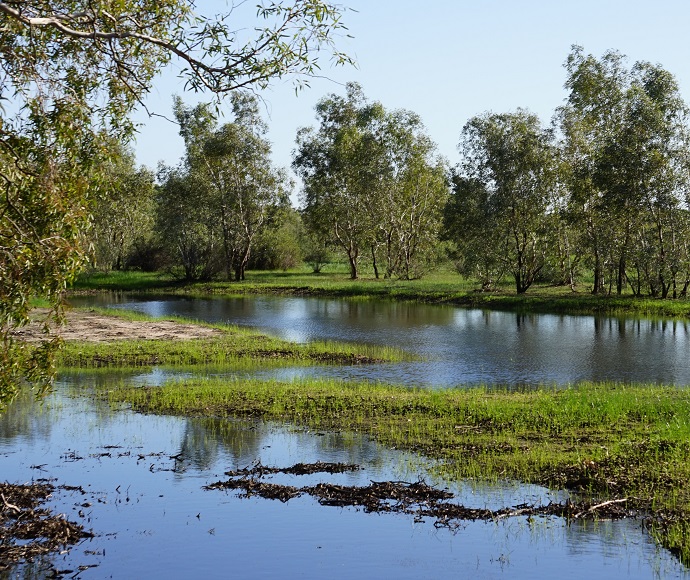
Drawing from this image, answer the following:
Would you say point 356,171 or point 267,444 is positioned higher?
point 356,171

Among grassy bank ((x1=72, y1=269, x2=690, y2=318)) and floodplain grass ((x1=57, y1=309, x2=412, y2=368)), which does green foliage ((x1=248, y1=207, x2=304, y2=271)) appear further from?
floodplain grass ((x1=57, y1=309, x2=412, y2=368))

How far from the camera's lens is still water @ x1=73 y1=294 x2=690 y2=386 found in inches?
1154

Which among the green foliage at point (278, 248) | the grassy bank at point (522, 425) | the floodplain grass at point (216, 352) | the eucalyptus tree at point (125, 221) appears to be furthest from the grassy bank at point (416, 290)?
the grassy bank at point (522, 425)

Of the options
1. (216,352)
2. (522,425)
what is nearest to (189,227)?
(216,352)

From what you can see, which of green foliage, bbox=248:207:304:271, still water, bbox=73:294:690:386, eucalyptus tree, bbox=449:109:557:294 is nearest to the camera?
still water, bbox=73:294:690:386

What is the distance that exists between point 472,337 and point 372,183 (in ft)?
132

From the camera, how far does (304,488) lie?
14875mm

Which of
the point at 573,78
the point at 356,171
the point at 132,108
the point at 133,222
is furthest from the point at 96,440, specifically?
the point at 133,222

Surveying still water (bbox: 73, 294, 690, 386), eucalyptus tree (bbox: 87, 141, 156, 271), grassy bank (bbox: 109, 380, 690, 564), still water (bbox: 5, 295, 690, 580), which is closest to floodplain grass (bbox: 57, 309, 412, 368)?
still water (bbox: 73, 294, 690, 386)

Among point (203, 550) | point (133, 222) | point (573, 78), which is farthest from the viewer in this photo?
point (133, 222)

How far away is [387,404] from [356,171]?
5907cm

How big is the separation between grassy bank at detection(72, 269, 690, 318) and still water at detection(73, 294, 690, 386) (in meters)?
2.42

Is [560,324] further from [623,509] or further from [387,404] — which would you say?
[623,509]

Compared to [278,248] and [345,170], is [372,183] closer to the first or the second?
[345,170]
